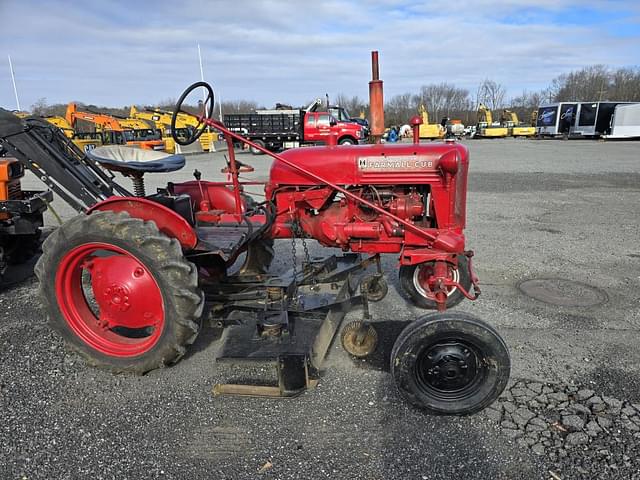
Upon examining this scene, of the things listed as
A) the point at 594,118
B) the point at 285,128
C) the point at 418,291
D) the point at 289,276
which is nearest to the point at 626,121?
the point at 594,118

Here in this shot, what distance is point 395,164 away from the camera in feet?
11.6

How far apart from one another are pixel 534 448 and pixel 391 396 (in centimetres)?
83

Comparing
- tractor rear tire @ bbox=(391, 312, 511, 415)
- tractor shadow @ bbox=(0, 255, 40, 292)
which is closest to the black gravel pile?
tractor rear tire @ bbox=(391, 312, 511, 415)

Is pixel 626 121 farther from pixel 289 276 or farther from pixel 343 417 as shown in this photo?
pixel 343 417

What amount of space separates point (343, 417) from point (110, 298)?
1779mm

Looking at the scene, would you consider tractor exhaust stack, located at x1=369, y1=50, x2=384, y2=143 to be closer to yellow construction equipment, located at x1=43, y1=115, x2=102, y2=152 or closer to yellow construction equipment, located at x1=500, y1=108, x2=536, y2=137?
yellow construction equipment, located at x1=43, y1=115, x2=102, y2=152

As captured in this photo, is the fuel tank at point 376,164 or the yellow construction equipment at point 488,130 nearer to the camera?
the fuel tank at point 376,164


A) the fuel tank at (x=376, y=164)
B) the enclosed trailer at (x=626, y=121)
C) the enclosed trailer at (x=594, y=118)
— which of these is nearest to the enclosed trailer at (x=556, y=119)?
the enclosed trailer at (x=594, y=118)

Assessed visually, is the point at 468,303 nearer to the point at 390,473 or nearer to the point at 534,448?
the point at 534,448

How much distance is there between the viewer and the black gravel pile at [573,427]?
2.27m

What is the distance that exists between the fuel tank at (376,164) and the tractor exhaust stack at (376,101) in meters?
0.20

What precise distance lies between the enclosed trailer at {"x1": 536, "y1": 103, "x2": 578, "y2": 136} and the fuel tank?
3484 cm

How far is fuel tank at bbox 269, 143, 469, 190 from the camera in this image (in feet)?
11.5

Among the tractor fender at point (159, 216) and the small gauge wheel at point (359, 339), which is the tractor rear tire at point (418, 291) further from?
the tractor fender at point (159, 216)
